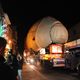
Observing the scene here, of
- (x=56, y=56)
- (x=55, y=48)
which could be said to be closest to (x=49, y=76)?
(x=55, y=48)

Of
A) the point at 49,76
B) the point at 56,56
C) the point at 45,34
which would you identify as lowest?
the point at 49,76

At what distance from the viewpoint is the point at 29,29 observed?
2033 centimetres

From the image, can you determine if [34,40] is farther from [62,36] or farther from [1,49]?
[1,49]

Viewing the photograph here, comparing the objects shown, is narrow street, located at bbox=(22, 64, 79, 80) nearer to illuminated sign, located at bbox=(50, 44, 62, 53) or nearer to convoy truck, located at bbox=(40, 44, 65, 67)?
illuminated sign, located at bbox=(50, 44, 62, 53)

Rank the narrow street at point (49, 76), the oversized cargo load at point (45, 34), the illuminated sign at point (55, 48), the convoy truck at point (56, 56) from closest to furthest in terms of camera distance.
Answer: the oversized cargo load at point (45, 34) → the narrow street at point (49, 76) → the illuminated sign at point (55, 48) → the convoy truck at point (56, 56)

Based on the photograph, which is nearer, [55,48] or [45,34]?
[45,34]

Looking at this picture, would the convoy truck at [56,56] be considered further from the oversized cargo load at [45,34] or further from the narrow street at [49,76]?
the oversized cargo load at [45,34]

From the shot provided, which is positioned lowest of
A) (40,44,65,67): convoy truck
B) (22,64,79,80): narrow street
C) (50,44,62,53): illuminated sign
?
(22,64,79,80): narrow street

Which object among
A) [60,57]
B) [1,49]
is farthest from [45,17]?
[1,49]

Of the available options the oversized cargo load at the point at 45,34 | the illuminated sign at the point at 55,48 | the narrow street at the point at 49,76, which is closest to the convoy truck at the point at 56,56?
A: the illuminated sign at the point at 55,48

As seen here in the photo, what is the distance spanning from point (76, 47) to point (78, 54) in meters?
0.63

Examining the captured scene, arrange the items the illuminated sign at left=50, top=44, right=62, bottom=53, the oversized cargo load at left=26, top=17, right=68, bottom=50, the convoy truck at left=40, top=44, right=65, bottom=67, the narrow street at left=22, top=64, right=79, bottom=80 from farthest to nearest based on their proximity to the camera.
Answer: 1. the convoy truck at left=40, top=44, right=65, bottom=67
2. the illuminated sign at left=50, top=44, right=62, bottom=53
3. the narrow street at left=22, top=64, right=79, bottom=80
4. the oversized cargo load at left=26, top=17, right=68, bottom=50

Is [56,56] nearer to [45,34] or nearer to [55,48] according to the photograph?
[55,48]

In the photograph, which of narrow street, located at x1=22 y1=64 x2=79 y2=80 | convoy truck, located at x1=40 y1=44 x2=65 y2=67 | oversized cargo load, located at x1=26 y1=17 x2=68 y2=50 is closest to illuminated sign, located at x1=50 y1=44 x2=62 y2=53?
convoy truck, located at x1=40 y1=44 x2=65 y2=67
